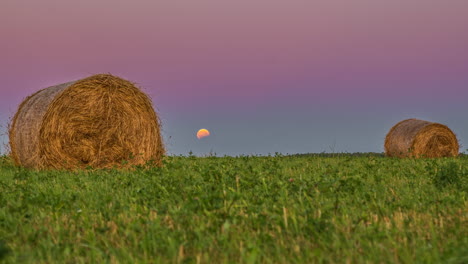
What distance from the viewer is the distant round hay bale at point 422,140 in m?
21.9

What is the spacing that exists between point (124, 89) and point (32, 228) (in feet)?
32.1

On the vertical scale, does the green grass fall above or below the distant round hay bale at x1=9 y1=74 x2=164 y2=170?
below

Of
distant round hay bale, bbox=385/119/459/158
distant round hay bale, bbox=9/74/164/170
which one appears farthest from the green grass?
distant round hay bale, bbox=385/119/459/158

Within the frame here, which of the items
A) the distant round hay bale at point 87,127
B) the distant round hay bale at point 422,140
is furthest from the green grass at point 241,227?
the distant round hay bale at point 422,140

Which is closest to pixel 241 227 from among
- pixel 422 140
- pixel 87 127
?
pixel 87 127

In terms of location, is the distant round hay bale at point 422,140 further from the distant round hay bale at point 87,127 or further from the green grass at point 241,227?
the green grass at point 241,227

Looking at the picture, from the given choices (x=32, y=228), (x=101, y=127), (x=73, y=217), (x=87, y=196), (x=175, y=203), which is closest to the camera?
(x=32, y=228)

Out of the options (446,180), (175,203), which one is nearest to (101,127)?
(175,203)

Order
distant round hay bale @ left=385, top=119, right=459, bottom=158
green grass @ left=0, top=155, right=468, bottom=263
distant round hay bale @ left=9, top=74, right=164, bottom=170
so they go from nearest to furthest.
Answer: green grass @ left=0, top=155, right=468, bottom=263, distant round hay bale @ left=9, top=74, right=164, bottom=170, distant round hay bale @ left=385, top=119, right=459, bottom=158

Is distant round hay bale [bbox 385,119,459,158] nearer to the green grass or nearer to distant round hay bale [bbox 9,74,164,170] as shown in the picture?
distant round hay bale [bbox 9,74,164,170]

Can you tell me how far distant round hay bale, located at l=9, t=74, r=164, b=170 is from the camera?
13516mm

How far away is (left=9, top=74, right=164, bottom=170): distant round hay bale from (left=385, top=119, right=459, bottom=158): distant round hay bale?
12321mm

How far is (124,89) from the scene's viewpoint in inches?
581

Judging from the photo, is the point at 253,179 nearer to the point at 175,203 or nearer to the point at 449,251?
the point at 175,203
